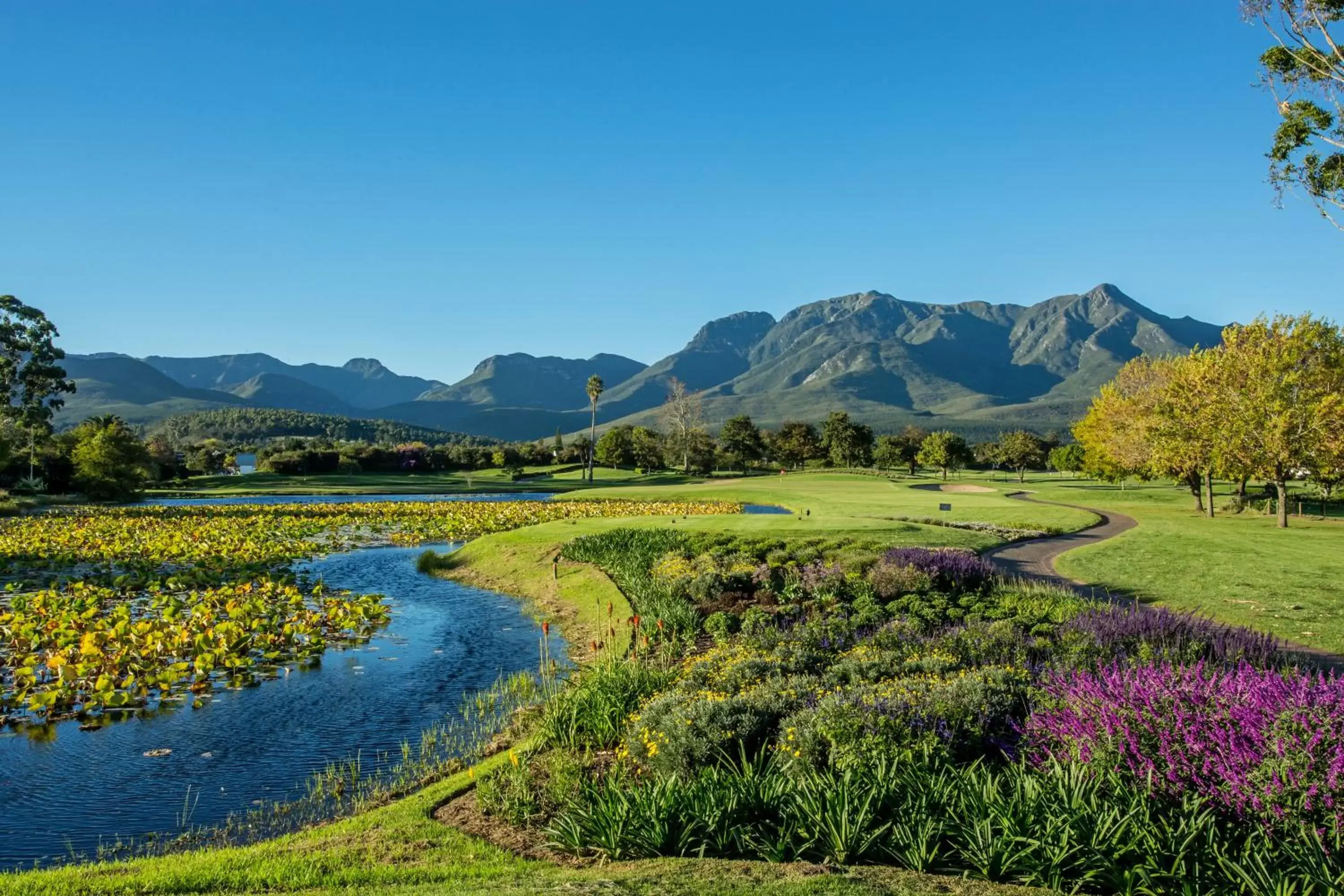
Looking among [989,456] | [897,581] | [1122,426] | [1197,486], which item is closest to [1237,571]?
[897,581]

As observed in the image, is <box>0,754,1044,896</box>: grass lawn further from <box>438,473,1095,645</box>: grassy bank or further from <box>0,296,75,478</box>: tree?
<box>0,296,75,478</box>: tree

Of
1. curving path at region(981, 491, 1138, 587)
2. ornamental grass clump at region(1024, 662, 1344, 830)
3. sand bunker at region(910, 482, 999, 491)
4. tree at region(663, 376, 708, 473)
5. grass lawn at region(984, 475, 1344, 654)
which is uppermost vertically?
tree at region(663, 376, 708, 473)

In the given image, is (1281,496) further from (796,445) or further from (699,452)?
(699,452)

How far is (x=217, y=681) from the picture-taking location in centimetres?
1612

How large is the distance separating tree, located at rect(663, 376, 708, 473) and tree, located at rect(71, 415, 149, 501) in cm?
6491

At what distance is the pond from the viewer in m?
10.4

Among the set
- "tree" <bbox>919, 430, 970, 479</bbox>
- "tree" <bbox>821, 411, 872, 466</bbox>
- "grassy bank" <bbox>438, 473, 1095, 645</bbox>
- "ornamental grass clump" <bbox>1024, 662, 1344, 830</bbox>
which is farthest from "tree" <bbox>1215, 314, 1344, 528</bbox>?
"tree" <bbox>821, 411, 872, 466</bbox>

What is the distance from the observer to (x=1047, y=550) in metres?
29.3

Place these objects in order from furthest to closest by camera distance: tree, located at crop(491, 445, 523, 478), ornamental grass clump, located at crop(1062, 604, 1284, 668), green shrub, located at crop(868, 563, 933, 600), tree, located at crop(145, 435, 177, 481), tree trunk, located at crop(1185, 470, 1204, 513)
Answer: tree, located at crop(491, 445, 523, 478)
tree, located at crop(145, 435, 177, 481)
tree trunk, located at crop(1185, 470, 1204, 513)
green shrub, located at crop(868, 563, 933, 600)
ornamental grass clump, located at crop(1062, 604, 1284, 668)

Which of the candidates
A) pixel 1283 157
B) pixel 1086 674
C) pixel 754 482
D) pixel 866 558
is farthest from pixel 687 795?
pixel 754 482

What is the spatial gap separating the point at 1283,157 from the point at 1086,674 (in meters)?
24.2

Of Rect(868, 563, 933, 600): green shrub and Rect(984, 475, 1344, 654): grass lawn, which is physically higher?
Rect(868, 563, 933, 600): green shrub

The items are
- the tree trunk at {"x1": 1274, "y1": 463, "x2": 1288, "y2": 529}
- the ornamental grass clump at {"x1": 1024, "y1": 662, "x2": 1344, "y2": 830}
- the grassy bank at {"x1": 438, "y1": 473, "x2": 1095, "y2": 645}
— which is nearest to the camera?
the ornamental grass clump at {"x1": 1024, "y1": 662, "x2": 1344, "y2": 830}

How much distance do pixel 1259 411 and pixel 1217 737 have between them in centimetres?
4279
